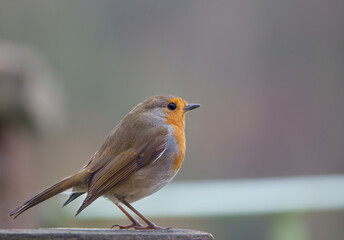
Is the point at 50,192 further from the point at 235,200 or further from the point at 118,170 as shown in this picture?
the point at 235,200

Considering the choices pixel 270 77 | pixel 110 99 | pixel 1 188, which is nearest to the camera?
pixel 1 188

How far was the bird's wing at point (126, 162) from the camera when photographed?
2.87m

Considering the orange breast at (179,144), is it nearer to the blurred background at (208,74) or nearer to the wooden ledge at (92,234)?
the wooden ledge at (92,234)

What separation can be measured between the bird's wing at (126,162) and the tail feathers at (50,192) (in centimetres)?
7

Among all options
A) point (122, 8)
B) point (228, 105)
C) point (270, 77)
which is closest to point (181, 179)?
point (228, 105)

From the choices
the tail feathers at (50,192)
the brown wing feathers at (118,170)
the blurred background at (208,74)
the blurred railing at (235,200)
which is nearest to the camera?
the tail feathers at (50,192)

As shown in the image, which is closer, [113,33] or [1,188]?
[1,188]

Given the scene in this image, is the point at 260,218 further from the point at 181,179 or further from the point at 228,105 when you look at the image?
the point at 228,105

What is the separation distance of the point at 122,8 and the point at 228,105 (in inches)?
92.9

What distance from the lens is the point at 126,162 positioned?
2.97 m

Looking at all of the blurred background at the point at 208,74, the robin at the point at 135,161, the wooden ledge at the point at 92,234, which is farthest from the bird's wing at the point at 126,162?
the blurred background at the point at 208,74

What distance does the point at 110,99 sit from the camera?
970 cm

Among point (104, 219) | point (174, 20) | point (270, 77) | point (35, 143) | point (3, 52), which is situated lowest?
point (104, 219)

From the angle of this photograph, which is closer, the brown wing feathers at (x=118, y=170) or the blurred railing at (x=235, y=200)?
the brown wing feathers at (x=118, y=170)
